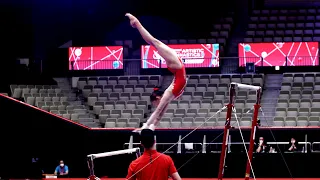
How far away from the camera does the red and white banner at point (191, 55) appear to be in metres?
24.3

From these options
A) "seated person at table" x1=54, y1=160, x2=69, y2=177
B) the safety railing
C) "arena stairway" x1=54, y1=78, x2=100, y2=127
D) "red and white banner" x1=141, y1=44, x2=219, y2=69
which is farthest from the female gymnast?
"red and white banner" x1=141, y1=44, x2=219, y2=69

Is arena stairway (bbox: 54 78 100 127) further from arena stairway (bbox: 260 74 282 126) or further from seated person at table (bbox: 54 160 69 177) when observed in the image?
arena stairway (bbox: 260 74 282 126)

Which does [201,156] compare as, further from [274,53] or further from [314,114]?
[274,53]

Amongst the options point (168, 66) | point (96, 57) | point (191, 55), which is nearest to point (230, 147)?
point (191, 55)

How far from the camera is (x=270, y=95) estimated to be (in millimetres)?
23125

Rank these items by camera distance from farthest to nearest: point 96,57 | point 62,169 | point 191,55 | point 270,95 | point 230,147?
point 96,57 → point 191,55 → point 270,95 → point 230,147 → point 62,169

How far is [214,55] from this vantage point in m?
24.3

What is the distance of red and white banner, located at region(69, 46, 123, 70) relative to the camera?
80.6 ft

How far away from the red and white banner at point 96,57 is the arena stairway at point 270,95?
18.3 feet

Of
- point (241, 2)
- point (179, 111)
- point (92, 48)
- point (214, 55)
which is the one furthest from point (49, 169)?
point (241, 2)

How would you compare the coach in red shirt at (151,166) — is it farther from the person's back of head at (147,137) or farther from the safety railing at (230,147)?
the safety railing at (230,147)

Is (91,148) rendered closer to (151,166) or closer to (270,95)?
(270,95)

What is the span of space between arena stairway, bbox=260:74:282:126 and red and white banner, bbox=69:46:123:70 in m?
5.58

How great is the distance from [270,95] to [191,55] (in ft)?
11.4
